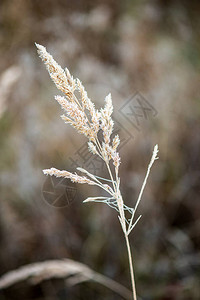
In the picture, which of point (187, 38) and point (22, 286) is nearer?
point (22, 286)

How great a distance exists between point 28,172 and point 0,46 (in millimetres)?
837

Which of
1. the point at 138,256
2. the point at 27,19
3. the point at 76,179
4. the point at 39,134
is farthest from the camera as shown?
the point at 27,19

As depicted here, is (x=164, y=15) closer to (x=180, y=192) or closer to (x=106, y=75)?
(x=106, y=75)

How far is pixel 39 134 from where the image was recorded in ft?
6.54

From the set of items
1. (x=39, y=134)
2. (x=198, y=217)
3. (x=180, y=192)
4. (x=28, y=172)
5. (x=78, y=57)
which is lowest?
(x=198, y=217)

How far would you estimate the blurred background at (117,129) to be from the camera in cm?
193

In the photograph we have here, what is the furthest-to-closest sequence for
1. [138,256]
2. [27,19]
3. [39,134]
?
1. [27,19]
2. [39,134]
3. [138,256]

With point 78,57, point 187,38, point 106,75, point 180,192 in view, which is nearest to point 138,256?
point 180,192

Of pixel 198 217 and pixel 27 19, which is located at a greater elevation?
pixel 27 19

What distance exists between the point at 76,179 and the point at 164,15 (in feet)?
6.69

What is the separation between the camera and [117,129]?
1957 mm

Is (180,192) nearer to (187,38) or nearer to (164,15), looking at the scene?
(187,38)

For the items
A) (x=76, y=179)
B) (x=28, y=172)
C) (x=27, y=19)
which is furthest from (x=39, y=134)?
(x=76, y=179)

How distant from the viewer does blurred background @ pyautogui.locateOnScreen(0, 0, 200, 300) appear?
1932 mm
